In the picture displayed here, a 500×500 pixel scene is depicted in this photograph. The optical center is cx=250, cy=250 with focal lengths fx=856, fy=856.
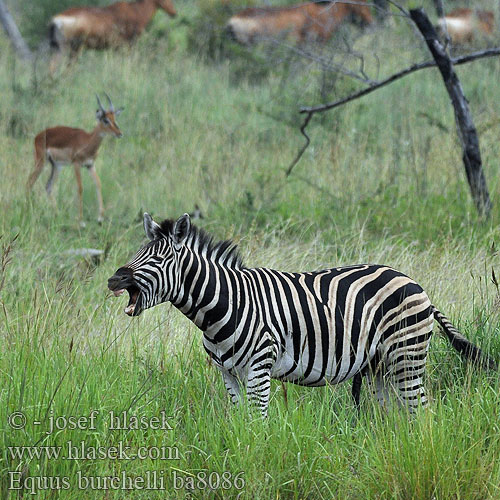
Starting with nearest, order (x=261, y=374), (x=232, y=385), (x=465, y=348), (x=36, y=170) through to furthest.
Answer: (x=261, y=374) → (x=232, y=385) → (x=465, y=348) → (x=36, y=170)

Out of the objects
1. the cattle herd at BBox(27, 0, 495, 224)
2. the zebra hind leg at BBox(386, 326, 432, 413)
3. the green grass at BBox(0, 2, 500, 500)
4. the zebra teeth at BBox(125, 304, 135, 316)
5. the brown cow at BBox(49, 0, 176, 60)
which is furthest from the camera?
the brown cow at BBox(49, 0, 176, 60)

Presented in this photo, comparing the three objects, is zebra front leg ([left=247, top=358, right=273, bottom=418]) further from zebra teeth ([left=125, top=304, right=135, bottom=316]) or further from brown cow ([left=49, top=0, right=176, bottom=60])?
brown cow ([left=49, top=0, right=176, bottom=60])

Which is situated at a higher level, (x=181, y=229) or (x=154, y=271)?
(x=181, y=229)

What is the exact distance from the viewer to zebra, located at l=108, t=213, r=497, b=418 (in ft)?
13.2

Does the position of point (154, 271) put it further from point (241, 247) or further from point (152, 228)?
point (241, 247)

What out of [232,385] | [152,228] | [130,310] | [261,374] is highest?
[152,228]

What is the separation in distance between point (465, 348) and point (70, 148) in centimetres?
635

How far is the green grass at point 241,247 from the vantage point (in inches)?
143

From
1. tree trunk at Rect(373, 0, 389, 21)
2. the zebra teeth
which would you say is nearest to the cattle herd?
tree trunk at Rect(373, 0, 389, 21)

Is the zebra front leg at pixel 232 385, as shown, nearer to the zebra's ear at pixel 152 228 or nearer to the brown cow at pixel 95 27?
the zebra's ear at pixel 152 228

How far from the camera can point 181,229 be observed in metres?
4.09

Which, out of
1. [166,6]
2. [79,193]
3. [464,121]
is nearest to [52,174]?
[79,193]

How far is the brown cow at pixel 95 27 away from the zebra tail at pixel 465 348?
41.6 ft

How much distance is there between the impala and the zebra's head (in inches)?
219
